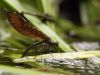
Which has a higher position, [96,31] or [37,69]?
[96,31]

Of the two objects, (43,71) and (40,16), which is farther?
(40,16)

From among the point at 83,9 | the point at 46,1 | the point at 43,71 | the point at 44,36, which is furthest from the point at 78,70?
the point at 83,9

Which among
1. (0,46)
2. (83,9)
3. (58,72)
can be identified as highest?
(83,9)

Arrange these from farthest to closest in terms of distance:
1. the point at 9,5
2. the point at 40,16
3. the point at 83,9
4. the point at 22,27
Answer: the point at 83,9, the point at 40,16, the point at 9,5, the point at 22,27

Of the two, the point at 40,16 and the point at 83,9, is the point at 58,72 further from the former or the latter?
the point at 83,9

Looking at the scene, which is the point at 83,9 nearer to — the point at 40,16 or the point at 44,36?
the point at 40,16

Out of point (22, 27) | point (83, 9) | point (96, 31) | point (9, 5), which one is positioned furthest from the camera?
point (83, 9)
